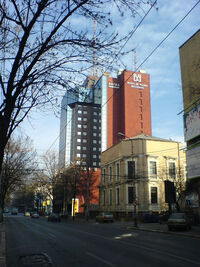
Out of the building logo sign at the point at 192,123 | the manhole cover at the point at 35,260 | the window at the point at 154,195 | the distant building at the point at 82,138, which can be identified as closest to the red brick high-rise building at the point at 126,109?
the distant building at the point at 82,138

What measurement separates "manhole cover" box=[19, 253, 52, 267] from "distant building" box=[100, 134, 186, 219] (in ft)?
103

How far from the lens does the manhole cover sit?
7734 millimetres

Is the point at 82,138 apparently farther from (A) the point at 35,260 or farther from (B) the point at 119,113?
(A) the point at 35,260

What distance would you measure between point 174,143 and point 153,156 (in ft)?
17.5

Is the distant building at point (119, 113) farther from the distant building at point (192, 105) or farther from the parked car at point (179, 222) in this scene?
the parked car at point (179, 222)

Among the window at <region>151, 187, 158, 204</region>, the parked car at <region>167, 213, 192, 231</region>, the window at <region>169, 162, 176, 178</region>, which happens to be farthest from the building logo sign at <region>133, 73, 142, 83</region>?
the parked car at <region>167, 213, 192, 231</region>

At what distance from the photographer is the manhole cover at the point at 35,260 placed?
773 cm

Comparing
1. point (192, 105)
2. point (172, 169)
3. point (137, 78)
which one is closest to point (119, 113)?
point (137, 78)

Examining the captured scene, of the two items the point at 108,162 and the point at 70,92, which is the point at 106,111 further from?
the point at 70,92

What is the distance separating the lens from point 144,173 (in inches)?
1683

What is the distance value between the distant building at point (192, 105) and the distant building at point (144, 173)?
13681 millimetres

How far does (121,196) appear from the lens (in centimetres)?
4444

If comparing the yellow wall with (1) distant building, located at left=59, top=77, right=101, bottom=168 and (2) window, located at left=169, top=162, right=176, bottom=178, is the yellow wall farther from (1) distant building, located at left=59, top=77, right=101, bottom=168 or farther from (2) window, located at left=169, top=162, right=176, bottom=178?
(1) distant building, located at left=59, top=77, right=101, bottom=168

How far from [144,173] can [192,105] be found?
21.2 m
